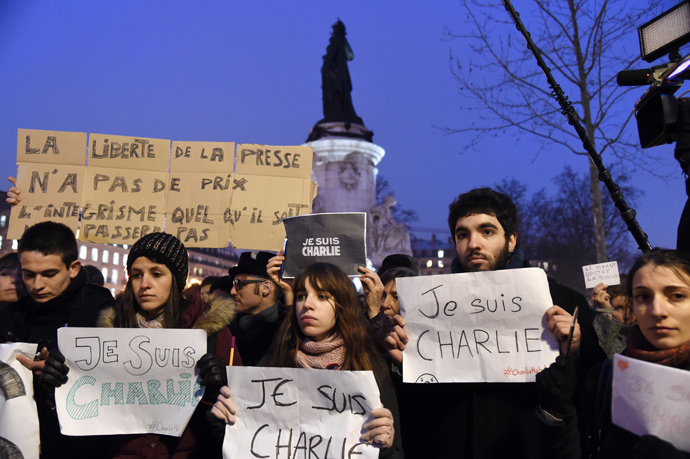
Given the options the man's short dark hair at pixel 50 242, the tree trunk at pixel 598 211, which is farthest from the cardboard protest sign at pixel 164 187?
the tree trunk at pixel 598 211

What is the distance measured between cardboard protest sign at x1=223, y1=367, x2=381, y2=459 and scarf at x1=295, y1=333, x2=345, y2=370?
234 millimetres

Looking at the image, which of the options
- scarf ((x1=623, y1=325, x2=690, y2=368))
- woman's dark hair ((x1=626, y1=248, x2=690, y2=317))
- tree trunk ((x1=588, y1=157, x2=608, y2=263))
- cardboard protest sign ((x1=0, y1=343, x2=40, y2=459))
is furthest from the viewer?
tree trunk ((x1=588, y1=157, x2=608, y2=263))

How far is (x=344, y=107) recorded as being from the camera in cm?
2755

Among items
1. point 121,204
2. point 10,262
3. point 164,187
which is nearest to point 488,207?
point 10,262

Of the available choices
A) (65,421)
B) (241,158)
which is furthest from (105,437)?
(241,158)

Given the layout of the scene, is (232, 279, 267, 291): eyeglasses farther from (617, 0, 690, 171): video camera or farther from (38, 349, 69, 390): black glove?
(617, 0, 690, 171): video camera

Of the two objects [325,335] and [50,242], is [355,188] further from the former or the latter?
[325,335]

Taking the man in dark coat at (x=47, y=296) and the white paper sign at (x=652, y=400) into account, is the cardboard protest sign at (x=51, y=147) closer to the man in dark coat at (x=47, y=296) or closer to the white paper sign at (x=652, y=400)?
the man in dark coat at (x=47, y=296)

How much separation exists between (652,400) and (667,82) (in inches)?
55.3

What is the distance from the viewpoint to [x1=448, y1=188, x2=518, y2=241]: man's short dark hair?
3246mm

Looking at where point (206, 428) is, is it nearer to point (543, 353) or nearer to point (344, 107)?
point (543, 353)

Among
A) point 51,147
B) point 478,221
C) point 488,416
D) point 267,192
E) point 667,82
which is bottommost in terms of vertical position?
point 488,416

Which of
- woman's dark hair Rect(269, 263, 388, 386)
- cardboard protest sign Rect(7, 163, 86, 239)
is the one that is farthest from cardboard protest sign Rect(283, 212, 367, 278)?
cardboard protest sign Rect(7, 163, 86, 239)

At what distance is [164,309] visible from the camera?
353 centimetres
